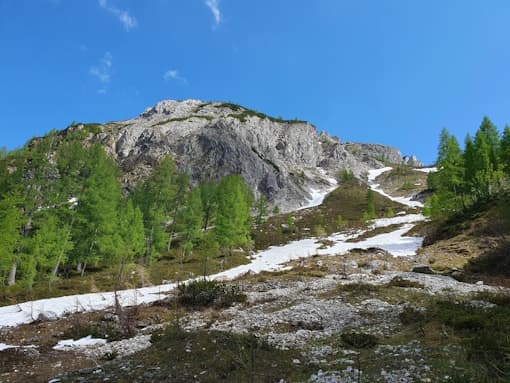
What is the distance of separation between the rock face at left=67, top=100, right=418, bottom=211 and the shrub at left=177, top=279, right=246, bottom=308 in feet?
338

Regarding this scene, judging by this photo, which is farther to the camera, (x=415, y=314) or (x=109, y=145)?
(x=109, y=145)

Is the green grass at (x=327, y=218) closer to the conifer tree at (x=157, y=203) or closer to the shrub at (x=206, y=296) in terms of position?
the conifer tree at (x=157, y=203)

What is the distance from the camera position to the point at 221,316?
616 inches

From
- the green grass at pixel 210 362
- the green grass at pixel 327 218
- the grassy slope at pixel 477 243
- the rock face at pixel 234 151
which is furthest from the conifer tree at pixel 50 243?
the rock face at pixel 234 151

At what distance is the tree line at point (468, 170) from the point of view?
48219mm

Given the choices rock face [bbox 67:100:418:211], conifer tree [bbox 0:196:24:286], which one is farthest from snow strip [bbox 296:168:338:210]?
conifer tree [bbox 0:196:24:286]

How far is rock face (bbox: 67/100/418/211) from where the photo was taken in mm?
135250

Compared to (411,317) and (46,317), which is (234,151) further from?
(411,317)

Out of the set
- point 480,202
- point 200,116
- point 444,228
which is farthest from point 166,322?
point 200,116

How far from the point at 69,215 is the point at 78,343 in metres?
24.3

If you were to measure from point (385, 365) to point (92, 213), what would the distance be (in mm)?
33963

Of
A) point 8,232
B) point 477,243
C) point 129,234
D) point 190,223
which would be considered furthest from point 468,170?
point 8,232

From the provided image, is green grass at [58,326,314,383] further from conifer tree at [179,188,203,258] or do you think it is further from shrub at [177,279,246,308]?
conifer tree at [179,188,203,258]

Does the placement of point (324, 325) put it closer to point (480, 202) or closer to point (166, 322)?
point (166, 322)
